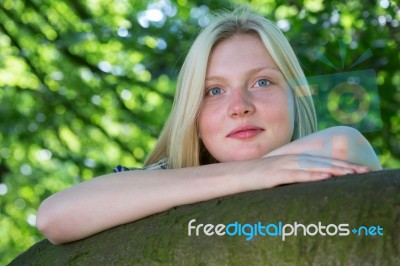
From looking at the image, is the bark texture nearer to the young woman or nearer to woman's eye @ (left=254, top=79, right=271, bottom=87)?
the young woman

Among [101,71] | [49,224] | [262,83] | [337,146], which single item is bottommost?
[49,224]

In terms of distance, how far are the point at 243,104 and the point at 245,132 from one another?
0.29 ft

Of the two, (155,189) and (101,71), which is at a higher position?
(101,71)

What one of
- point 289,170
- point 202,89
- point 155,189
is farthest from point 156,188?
point 202,89

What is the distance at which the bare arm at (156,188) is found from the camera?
5.10 ft

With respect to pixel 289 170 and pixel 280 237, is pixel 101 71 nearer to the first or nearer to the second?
pixel 289 170

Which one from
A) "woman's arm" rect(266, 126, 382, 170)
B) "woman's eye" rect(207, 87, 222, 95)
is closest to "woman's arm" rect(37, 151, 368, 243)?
"woman's arm" rect(266, 126, 382, 170)

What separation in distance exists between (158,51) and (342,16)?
1435 millimetres

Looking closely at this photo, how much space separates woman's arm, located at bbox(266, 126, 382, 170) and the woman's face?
35 centimetres

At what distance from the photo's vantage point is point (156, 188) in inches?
67.4

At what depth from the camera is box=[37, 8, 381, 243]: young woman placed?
1631mm

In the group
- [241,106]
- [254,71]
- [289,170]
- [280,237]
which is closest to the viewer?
[280,237]

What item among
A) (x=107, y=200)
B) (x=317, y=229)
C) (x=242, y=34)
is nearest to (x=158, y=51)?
(x=242, y=34)

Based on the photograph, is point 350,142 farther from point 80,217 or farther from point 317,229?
A: point 80,217
